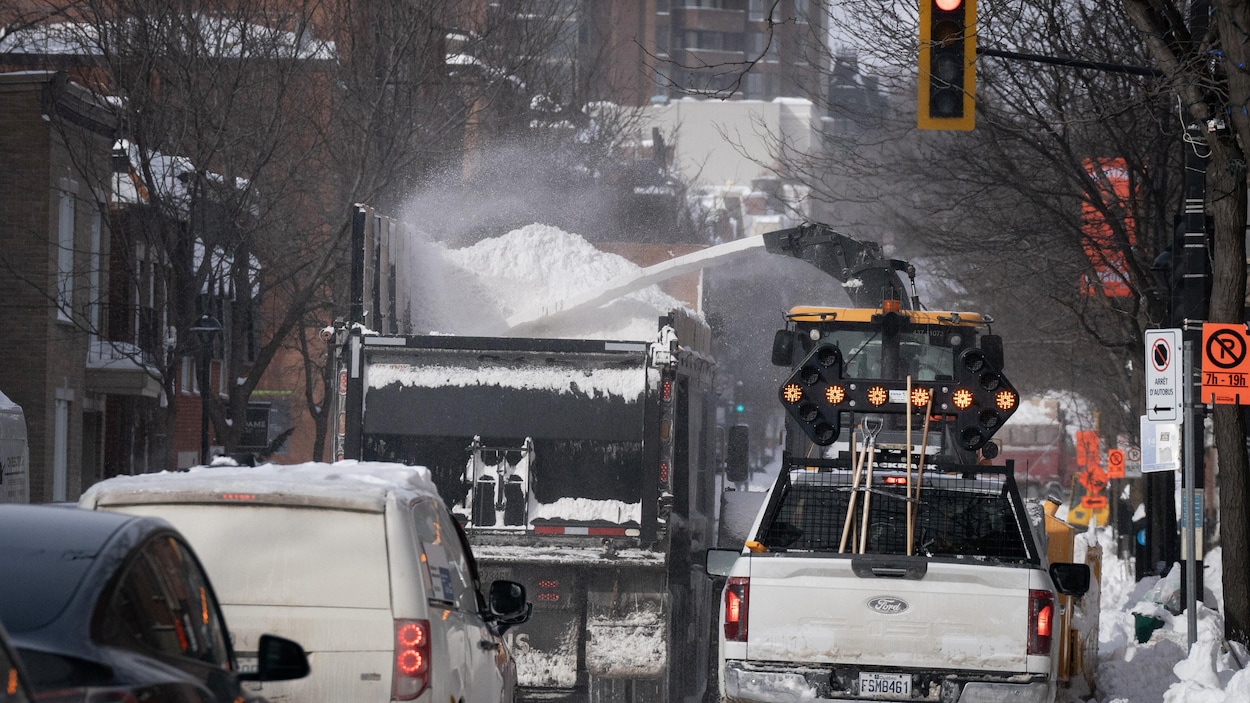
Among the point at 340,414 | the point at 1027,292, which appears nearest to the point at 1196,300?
the point at 340,414

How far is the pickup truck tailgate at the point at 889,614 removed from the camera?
8602 mm

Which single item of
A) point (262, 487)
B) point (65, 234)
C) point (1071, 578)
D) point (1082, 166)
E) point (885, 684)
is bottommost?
point (885, 684)

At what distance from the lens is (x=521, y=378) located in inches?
511

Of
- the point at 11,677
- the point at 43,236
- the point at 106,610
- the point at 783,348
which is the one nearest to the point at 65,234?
the point at 43,236

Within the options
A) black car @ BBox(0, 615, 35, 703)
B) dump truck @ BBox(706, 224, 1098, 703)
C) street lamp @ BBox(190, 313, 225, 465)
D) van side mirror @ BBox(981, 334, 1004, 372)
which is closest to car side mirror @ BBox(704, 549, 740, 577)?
dump truck @ BBox(706, 224, 1098, 703)

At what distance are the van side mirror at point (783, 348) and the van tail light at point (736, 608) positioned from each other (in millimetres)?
5836

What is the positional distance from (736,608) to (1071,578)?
1828 millimetres

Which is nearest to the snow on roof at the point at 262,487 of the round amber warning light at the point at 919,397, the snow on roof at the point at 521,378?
the round amber warning light at the point at 919,397

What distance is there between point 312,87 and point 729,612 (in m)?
19.6

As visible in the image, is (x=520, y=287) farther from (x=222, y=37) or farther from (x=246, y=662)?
(x=246, y=662)

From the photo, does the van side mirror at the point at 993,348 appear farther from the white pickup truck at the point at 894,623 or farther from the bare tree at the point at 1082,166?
the white pickup truck at the point at 894,623

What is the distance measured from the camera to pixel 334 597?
665cm

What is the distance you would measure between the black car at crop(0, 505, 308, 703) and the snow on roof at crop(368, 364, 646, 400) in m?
7.76

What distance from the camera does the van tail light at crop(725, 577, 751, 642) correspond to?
8.84m
